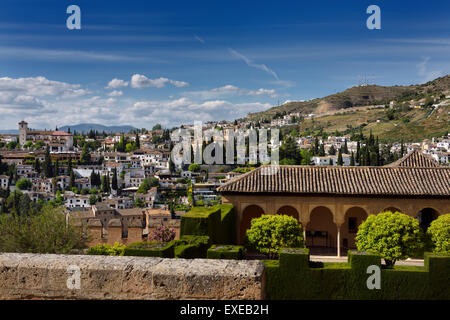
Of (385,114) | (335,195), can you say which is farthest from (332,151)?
(335,195)

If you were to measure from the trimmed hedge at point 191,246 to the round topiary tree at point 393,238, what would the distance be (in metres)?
5.33

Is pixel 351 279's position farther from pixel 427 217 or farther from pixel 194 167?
pixel 194 167

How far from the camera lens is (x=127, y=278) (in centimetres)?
316

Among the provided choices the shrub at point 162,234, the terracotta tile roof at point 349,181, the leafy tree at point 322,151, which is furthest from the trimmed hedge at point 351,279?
the leafy tree at point 322,151

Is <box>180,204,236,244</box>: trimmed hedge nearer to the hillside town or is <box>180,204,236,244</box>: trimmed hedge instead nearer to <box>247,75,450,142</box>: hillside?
the hillside town

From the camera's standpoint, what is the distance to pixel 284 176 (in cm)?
1834

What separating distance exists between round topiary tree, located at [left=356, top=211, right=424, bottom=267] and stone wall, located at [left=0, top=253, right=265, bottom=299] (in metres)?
11.4

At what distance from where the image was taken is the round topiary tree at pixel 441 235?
1387cm

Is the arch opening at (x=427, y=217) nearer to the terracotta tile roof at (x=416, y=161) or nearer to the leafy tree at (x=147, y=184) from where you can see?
the terracotta tile roof at (x=416, y=161)

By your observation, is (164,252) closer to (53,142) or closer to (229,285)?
(229,285)

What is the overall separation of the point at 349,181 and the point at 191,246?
8.71 metres

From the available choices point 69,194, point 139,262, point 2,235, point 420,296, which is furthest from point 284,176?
point 69,194

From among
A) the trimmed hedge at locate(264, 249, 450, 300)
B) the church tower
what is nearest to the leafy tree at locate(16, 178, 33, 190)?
the church tower

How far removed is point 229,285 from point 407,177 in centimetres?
1635
